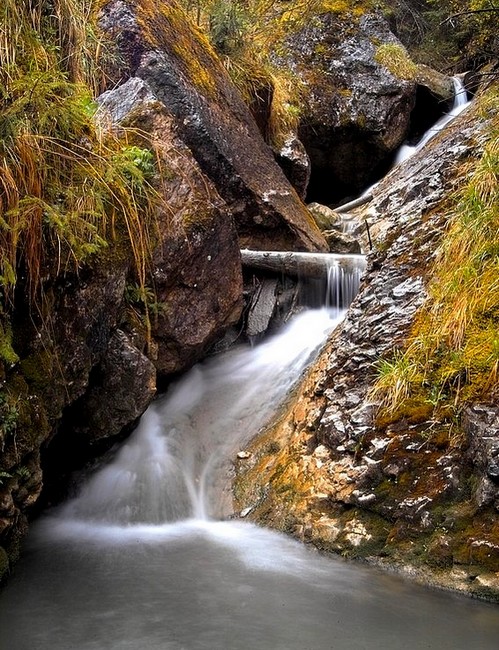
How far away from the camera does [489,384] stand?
3.74 m

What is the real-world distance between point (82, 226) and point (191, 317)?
1.85 metres

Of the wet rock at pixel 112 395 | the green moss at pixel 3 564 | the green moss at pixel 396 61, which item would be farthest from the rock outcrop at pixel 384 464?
the green moss at pixel 396 61

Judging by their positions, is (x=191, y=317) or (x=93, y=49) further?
(x=93, y=49)

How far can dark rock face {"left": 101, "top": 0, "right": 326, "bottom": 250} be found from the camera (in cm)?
637

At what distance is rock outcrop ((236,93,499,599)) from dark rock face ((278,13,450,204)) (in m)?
6.14

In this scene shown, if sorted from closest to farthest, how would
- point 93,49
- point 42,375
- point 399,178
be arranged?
point 42,375 < point 93,49 < point 399,178

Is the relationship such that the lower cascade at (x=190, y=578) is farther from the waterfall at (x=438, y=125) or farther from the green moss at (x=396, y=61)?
the green moss at (x=396, y=61)

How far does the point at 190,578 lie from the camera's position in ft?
10.9

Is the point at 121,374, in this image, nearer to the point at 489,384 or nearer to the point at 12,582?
the point at 12,582

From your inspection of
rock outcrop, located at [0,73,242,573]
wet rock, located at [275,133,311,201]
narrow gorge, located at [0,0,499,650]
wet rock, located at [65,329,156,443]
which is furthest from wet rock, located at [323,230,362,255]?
wet rock, located at [65,329,156,443]

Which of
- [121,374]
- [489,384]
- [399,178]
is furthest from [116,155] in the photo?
[399,178]

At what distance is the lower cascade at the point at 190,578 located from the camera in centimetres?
270

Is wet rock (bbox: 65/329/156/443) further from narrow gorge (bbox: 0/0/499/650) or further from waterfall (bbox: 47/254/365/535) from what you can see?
waterfall (bbox: 47/254/365/535)

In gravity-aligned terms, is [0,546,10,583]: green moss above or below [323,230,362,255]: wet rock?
below
